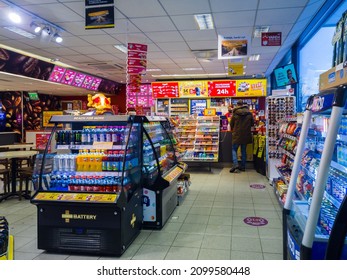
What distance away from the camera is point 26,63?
938 cm

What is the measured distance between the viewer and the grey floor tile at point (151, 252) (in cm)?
345

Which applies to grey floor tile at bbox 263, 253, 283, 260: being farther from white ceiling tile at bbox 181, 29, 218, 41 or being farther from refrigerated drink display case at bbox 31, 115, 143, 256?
white ceiling tile at bbox 181, 29, 218, 41

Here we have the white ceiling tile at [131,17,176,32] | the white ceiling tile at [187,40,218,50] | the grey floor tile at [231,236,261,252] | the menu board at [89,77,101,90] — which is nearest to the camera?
the grey floor tile at [231,236,261,252]

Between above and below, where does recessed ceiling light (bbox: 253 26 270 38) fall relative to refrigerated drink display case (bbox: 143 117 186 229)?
above

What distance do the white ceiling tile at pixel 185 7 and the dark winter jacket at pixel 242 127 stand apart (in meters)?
4.20

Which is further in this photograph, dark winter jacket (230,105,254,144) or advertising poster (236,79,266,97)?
advertising poster (236,79,266,97)

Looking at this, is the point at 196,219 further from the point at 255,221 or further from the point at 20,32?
the point at 20,32

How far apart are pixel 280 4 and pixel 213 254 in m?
4.12

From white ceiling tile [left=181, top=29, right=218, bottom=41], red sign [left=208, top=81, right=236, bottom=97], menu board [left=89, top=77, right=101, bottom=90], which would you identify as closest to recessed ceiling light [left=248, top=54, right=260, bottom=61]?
white ceiling tile [left=181, top=29, right=218, bottom=41]

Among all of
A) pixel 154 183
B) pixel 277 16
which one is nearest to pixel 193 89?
pixel 277 16

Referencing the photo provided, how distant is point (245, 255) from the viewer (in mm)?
3469

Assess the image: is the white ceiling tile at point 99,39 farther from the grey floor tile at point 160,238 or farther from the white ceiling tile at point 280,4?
the grey floor tile at point 160,238

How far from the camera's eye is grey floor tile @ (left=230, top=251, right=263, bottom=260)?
3.40 m

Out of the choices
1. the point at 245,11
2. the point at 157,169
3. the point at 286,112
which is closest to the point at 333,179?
the point at 157,169
